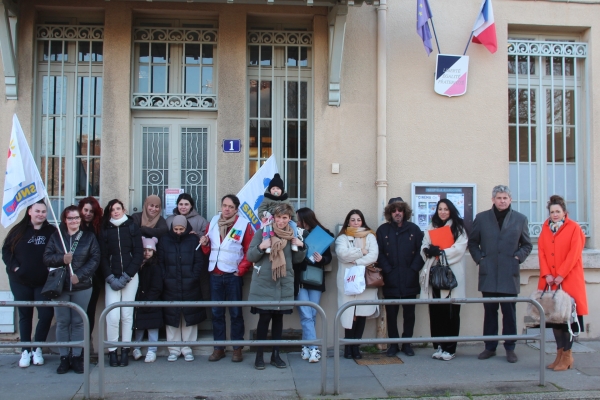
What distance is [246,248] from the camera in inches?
245

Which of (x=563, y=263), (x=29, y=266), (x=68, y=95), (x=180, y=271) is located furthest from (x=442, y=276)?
(x=68, y=95)

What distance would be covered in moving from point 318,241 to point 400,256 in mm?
964

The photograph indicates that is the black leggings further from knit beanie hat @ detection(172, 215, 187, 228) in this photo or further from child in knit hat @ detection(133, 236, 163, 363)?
knit beanie hat @ detection(172, 215, 187, 228)

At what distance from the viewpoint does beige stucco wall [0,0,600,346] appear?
6746 millimetres

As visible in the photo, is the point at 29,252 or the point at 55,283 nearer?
the point at 55,283

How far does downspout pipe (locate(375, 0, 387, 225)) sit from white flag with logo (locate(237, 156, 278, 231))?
1443mm

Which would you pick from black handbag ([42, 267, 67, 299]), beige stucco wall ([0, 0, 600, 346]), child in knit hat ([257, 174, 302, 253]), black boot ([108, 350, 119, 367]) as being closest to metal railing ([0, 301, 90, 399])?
black handbag ([42, 267, 67, 299])

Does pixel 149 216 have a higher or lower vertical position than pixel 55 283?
higher

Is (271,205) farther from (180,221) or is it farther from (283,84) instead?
(283,84)

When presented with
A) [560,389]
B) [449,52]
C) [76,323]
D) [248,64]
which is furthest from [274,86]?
[560,389]

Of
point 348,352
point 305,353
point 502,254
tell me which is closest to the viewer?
point 502,254

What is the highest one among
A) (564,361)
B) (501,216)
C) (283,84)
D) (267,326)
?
(283,84)

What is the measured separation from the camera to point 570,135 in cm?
746

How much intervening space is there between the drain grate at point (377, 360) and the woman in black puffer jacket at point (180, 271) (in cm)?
193
